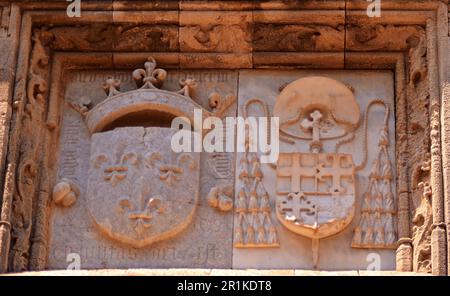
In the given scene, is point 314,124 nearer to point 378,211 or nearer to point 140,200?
point 378,211

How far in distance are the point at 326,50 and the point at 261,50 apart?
1.58 feet

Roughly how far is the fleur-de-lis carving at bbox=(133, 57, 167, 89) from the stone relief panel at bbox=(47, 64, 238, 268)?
0.08 meters

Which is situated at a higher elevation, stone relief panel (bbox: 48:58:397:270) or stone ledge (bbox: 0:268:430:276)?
stone relief panel (bbox: 48:58:397:270)

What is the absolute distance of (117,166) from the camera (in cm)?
1127

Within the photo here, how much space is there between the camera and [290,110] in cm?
1162

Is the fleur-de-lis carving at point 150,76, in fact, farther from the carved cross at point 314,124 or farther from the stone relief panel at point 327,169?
the carved cross at point 314,124

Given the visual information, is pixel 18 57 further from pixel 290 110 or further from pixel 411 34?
pixel 411 34

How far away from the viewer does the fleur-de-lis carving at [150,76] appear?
11.7m

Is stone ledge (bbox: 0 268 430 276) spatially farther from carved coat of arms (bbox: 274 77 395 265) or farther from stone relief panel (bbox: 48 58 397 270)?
carved coat of arms (bbox: 274 77 395 265)

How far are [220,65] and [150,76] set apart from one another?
53cm

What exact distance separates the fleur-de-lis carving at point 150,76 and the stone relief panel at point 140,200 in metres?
0.08

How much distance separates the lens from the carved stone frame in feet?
36.4

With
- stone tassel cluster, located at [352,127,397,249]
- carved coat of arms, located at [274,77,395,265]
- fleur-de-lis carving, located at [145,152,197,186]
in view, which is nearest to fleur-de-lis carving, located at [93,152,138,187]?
fleur-de-lis carving, located at [145,152,197,186]
